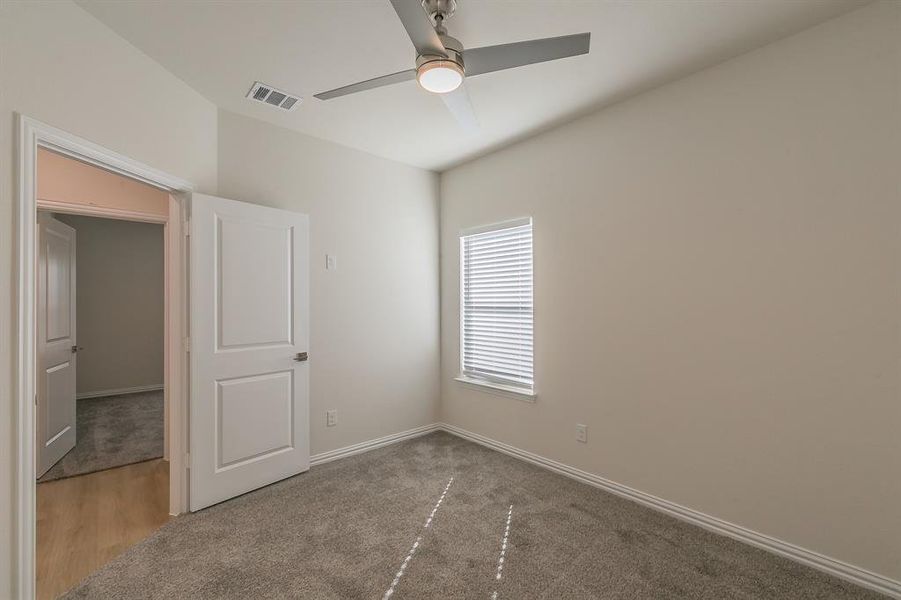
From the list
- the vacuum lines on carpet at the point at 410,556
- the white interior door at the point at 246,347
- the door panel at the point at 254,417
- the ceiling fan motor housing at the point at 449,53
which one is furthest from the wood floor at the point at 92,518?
the ceiling fan motor housing at the point at 449,53

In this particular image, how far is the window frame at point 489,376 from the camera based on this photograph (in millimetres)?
3299

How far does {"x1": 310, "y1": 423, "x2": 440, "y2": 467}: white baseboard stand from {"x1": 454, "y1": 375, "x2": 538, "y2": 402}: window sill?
64 cm

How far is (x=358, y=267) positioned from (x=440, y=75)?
2.15 meters

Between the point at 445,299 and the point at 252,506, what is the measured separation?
244 centimetres

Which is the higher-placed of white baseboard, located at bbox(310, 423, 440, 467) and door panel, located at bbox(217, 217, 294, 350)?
door panel, located at bbox(217, 217, 294, 350)

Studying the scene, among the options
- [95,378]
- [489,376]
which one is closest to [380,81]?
[489,376]

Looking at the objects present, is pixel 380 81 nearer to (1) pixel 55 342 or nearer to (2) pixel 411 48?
(2) pixel 411 48

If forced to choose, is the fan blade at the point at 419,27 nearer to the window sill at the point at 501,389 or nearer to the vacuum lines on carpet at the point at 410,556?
the vacuum lines on carpet at the point at 410,556

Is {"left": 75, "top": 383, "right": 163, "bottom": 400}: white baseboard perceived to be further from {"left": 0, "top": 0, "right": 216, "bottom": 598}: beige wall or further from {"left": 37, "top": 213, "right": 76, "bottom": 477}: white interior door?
{"left": 0, "top": 0, "right": 216, "bottom": 598}: beige wall

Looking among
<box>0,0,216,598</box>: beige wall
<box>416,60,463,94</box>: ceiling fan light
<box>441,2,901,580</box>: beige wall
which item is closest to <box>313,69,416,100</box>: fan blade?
<box>416,60,463,94</box>: ceiling fan light

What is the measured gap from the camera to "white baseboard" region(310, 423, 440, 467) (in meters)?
3.29

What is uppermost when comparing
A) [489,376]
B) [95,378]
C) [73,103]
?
[73,103]

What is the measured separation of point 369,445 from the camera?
11.8ft

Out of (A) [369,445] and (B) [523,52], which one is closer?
(B) [523,52]
